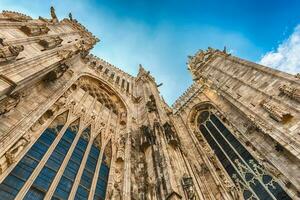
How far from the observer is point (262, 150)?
36.0 feet

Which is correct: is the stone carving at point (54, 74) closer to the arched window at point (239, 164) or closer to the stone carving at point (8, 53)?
the stone carving at point (8, 53)

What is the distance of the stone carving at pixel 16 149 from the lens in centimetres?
668

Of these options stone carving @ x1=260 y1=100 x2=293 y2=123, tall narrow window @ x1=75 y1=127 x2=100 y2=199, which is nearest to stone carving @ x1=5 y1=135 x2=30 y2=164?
tall narrow window @ x1=75 y1=127 x2=100 y2=199

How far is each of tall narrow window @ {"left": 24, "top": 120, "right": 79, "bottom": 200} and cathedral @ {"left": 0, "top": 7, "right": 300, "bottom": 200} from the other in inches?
1.1

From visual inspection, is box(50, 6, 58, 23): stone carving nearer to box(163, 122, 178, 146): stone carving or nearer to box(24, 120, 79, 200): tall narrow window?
box(24, 120, 79, 200): tall narrow window

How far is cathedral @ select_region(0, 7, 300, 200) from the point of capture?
736cm

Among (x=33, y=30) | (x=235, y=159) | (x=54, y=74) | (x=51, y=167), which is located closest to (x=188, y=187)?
(x=51, y=167)

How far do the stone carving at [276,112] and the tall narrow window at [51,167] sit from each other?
→ 794cm

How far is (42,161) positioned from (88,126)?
3.67 m

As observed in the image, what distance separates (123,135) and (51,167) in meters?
4.67

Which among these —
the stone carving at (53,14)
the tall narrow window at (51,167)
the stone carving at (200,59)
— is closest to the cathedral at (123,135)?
the tall narrow window at (51,167)

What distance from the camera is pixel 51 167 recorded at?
7.87 metres

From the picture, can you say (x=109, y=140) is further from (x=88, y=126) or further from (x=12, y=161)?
(x=12, y=161)

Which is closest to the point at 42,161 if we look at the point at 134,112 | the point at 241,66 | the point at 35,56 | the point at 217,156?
the point at 35,56
